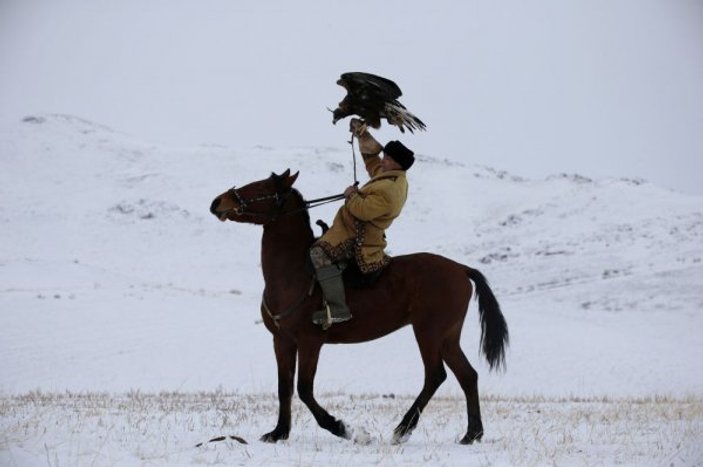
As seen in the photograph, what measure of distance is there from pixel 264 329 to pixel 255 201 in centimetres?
1703

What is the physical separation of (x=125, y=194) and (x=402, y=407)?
4726 centimetres

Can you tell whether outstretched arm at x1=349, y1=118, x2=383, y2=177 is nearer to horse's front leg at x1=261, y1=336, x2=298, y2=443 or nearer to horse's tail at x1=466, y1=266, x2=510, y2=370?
horse's tail at x1=466, y1=266, x2=510, y2=370

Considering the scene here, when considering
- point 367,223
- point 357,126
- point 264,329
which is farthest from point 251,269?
point 367,223

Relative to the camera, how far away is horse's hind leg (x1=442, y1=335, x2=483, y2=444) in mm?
7121

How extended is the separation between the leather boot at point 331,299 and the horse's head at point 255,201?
31.4 inches

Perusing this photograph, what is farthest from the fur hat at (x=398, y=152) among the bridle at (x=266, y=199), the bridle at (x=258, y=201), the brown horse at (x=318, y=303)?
the bridle at (x=258, y=201)

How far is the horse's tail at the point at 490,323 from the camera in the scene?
25.7ft

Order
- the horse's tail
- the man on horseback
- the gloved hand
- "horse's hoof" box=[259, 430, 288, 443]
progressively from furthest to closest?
the horse's tail
the gloved hand
the man on horseback
"horse's hoof" box=[259, 430, 288, 443]

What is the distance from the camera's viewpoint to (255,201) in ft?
23.6

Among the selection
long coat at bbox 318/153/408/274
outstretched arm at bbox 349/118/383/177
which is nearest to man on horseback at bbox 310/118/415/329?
long coat at bbox 318/153/408/274

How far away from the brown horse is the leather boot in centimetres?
15

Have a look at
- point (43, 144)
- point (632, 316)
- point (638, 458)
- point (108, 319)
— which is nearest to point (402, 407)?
point (638, 458)

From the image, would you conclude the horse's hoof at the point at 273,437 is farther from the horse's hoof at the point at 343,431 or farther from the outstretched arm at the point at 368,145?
the outstretched arm at the point at 368,145

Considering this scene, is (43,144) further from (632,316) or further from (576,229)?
(632,316)
